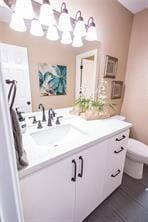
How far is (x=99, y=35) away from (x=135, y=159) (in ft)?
5.10

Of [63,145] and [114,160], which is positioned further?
[114,160]

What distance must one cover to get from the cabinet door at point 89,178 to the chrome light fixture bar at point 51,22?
1.07 meters

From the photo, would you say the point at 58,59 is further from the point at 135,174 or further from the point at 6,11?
the point at 135,174

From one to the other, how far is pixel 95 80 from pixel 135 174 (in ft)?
4.46

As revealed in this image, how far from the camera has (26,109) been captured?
1.17 meters

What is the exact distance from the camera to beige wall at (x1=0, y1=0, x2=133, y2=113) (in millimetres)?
1087

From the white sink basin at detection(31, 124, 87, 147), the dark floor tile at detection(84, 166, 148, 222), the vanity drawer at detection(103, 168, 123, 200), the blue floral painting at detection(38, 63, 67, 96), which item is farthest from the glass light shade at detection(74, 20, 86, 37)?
the dark floor tile at detection(84, 166, 148, 222)

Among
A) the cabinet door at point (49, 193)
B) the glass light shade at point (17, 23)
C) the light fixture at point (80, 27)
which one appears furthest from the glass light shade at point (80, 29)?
the cabinet door at point (49, 193)

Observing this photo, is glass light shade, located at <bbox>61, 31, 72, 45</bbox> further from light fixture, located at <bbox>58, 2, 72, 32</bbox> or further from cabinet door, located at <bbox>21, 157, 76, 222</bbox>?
cabinet door, located at <bbox>21, 157, 76, 222</bbox>

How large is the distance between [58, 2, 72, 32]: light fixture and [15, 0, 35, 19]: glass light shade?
0.25 metres

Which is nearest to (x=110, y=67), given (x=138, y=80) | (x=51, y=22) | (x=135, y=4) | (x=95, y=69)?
(x=95, y=69)

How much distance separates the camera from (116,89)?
192 centimetres

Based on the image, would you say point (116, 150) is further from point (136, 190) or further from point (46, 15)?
point (46, 15)

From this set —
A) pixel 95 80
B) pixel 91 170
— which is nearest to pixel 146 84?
pixel 95 80
